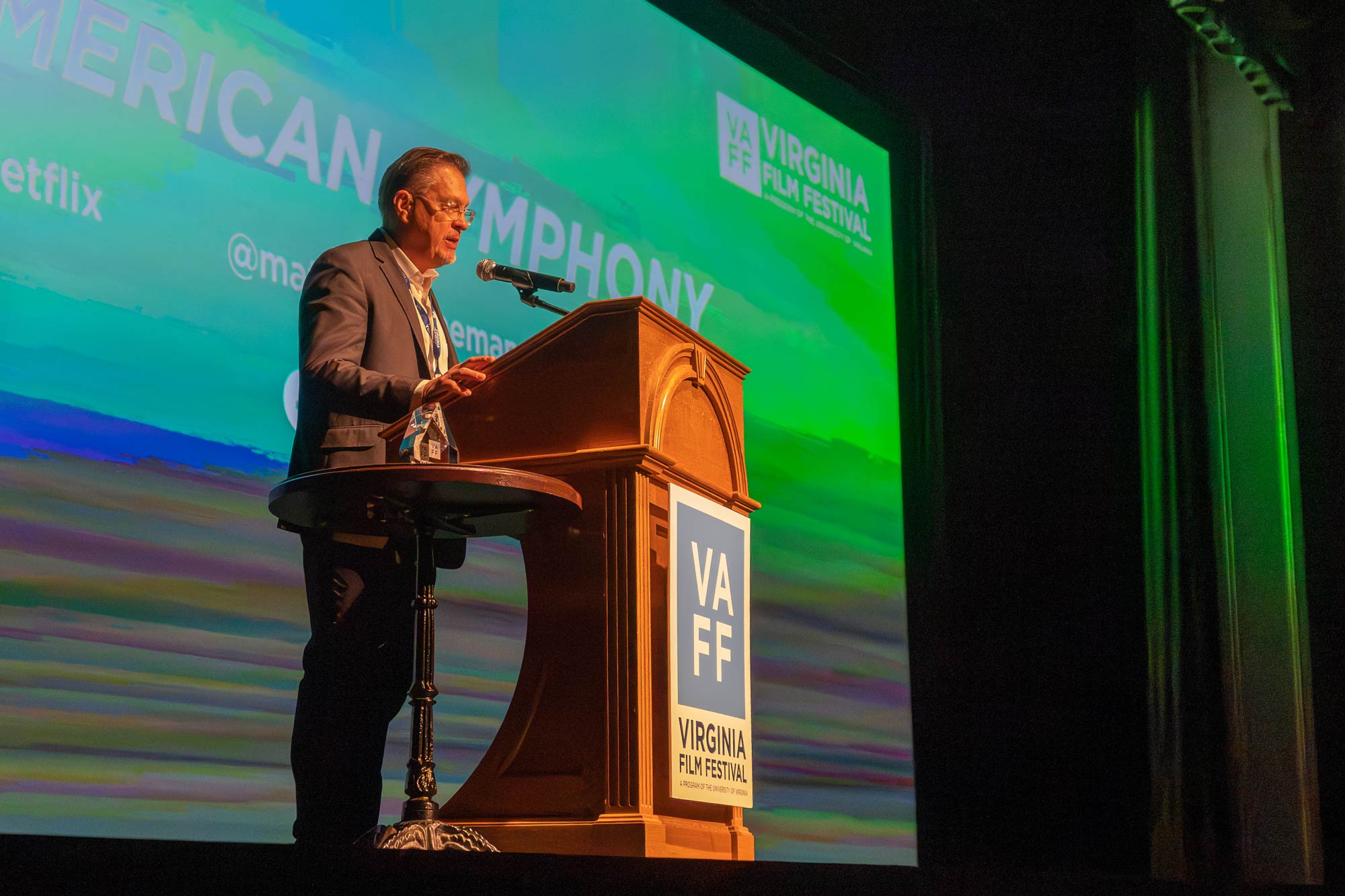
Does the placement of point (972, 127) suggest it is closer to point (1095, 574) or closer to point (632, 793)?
point (1095, 574)

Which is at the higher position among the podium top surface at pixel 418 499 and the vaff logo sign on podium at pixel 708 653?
the podium top surface at pixel 418 499

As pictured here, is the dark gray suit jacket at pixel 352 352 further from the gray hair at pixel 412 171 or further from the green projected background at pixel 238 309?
the green projected background at pixel 238 309

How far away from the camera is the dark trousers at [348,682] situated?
199cm

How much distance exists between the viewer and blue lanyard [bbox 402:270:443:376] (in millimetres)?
2236

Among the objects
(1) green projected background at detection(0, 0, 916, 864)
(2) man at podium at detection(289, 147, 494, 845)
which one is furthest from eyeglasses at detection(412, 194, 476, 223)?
(1) green projected background at detection(0, 0, 916, 864)

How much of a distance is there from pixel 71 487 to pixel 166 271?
500 millimetres

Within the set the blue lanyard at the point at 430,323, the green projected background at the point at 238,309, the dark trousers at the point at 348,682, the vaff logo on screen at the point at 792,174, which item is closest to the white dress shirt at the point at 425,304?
the blue lanyard at the point at 430,323

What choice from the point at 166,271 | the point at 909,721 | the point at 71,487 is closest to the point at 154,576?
the point at 71,487

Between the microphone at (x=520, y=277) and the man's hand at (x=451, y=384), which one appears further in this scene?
the microphone at (x=520, y=277)

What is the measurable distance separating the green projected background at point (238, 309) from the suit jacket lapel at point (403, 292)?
2.61 feet

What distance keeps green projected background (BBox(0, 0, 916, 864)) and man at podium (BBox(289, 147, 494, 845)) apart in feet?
2.39

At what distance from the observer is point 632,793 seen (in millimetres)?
1780

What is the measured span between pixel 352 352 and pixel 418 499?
0.50 m

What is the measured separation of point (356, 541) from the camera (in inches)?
80.0
